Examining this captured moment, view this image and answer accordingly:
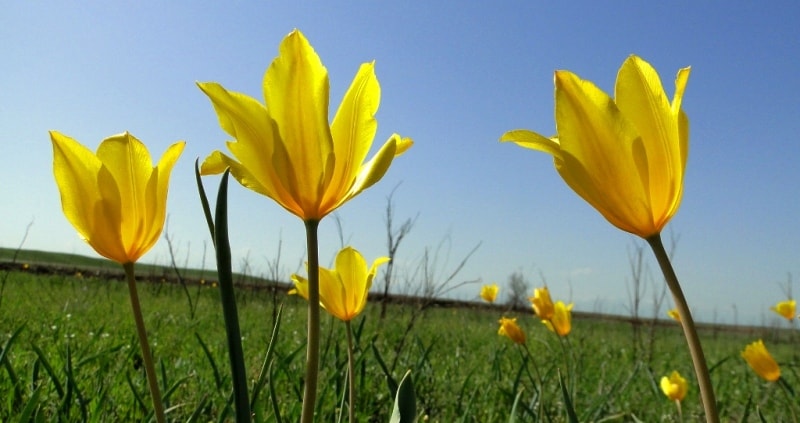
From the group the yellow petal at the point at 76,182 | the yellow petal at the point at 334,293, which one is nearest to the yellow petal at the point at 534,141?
the yellow petal at the point at 76,182

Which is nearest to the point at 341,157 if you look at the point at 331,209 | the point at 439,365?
the point at 331,209

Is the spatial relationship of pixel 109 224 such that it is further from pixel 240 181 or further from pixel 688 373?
pixel 688 373

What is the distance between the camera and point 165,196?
0.84 meters

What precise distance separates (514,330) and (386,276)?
3.11ft

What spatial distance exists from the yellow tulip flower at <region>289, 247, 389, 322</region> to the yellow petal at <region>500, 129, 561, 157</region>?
62 cm

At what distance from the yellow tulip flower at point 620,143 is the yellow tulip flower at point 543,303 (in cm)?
202

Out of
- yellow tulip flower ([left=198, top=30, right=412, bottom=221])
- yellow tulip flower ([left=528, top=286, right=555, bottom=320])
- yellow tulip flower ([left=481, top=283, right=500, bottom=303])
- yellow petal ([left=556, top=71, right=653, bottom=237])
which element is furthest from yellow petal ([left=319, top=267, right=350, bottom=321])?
yellow tulip flower ([left=481, top=283, right=500, bottom=303])

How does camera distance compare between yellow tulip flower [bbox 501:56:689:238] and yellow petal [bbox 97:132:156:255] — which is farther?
yellow petal [bbox 97:132:156:255]

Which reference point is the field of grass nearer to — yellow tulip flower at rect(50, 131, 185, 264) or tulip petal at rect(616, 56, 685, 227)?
yellow tulip flower at rect(50, 131, 185, 264)

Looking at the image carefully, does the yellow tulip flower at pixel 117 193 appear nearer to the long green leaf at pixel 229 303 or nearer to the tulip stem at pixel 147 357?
the tulip stem at pixel 147 357

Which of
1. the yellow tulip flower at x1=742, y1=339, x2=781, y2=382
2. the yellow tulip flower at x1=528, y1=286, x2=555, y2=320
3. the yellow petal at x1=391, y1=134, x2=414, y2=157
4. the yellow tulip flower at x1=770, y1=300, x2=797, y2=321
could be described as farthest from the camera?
the yellow tulip flower at x1=770, y1=300, x2=797, y2=321

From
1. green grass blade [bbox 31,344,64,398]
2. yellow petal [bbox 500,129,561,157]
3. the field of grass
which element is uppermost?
yellow petal [bbox 500,129,561,157]

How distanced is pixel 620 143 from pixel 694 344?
0.79 feet

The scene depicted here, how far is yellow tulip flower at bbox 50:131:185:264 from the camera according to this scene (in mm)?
813
